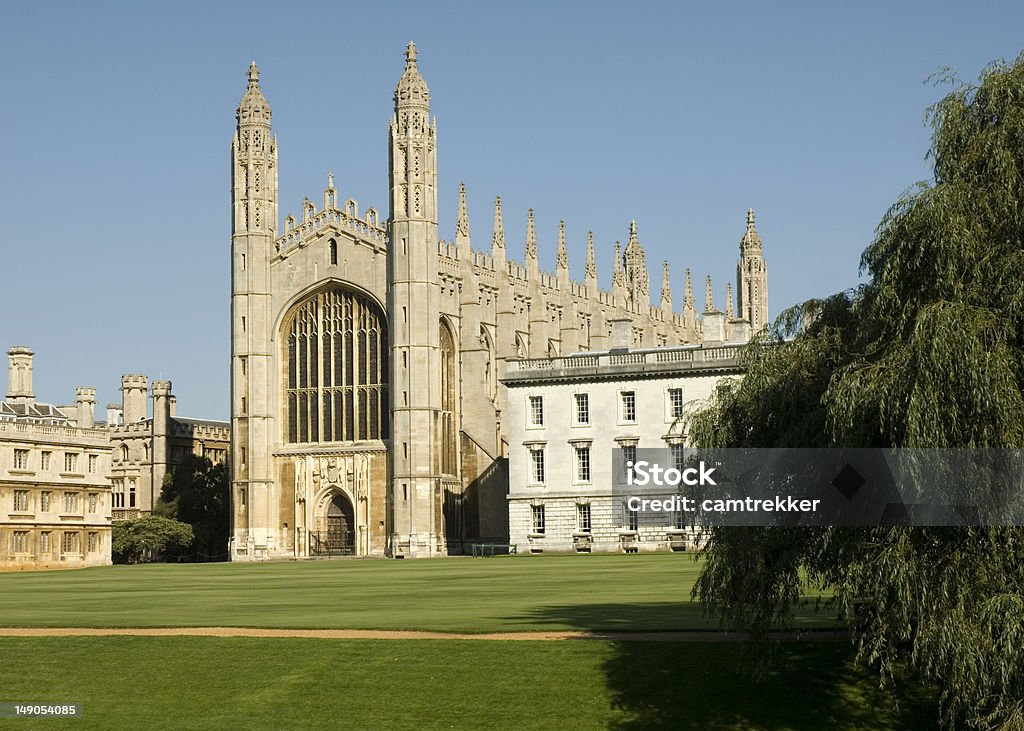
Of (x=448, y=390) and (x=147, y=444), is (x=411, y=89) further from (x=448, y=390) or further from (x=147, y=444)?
(x=147, y=444)

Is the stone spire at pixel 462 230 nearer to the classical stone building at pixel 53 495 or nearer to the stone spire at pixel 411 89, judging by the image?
the stone spire at pixel 411 89

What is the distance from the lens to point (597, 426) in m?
68.1

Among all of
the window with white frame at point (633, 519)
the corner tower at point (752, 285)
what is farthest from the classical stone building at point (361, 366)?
the corner tower at point (752, 285)

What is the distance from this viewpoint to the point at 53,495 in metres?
74.2

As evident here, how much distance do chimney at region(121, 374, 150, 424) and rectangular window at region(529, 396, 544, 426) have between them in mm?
34954

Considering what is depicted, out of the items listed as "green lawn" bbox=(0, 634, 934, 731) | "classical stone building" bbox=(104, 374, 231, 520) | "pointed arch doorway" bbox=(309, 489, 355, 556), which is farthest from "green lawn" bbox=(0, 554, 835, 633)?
"classical stone building" bbox=(104, 374, 231, 520)

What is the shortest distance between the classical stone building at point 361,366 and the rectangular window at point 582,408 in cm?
736

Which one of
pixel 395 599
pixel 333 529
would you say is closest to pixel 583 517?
pixel 333 529

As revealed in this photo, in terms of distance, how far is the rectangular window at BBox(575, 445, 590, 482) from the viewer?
68438 millimetres

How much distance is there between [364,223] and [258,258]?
5.84 metres

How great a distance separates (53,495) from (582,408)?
81.1 ft

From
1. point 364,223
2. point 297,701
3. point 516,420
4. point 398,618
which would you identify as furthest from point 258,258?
point 297,701

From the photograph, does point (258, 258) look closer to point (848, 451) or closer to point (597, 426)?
point (597, 426)

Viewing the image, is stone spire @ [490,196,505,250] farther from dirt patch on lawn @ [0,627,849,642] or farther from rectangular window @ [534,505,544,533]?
dirt patch on lawn @ [0,627,849,642]
